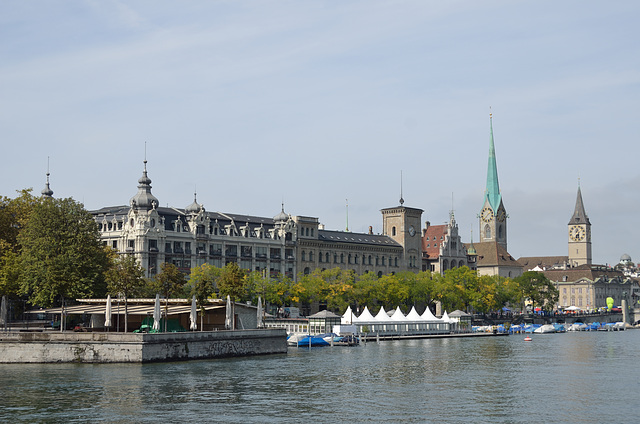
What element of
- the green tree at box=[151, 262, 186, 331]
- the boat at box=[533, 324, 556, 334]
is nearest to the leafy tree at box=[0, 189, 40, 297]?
the green tree at box=[151, 262, 186, 331]

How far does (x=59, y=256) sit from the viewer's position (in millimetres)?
99938

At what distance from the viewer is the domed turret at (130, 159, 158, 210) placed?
148625 millimetres

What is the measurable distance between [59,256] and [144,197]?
49.9 meters

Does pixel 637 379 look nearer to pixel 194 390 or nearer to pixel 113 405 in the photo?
pixel 194 390

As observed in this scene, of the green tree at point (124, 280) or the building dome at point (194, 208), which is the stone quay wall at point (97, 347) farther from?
the building dome at point (194, 208)

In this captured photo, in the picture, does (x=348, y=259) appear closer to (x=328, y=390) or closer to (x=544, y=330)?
(x=544, y=330)

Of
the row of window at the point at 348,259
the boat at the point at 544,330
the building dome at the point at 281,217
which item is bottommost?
the boat at the point at 544,330

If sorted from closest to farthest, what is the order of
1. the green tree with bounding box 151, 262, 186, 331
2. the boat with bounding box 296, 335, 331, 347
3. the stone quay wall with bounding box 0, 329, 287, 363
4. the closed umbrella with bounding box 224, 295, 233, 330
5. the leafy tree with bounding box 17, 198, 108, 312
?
the stone quay wall with bounding box 0, 329, 287, 363 → the closed umbrella with bounding box 224, 295, 233, 330 → the leafy tree with bounding box 17, 198, 108, 312 → the green tree with bounding box 151, 262, 186, 331 → the boat with bounding box 296, 335, 331, 347

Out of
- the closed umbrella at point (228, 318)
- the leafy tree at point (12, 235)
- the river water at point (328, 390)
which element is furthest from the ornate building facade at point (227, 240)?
the river water at point (328, 390)

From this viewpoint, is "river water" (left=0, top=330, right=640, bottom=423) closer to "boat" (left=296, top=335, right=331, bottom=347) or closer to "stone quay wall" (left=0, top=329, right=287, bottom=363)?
"stone quay wall" (left=0, top=329, right=287, bottom=363)

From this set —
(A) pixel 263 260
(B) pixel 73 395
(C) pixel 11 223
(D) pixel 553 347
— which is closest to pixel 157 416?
(B) pixel 73 395

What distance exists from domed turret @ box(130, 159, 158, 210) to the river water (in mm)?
59147

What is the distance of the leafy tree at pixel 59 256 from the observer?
99.9 m

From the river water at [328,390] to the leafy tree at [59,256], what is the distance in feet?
66.3
